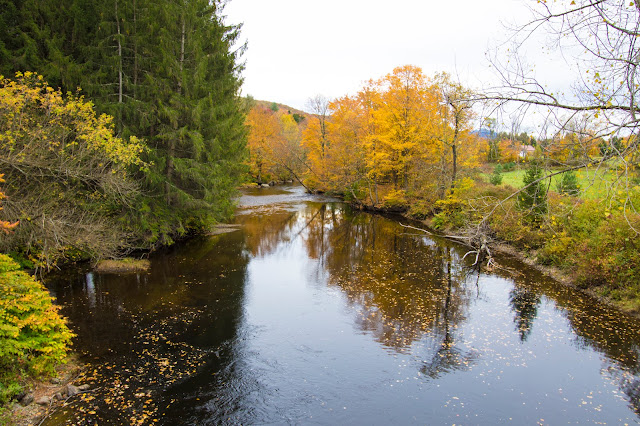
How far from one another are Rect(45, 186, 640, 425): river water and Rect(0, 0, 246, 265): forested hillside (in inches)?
94.3

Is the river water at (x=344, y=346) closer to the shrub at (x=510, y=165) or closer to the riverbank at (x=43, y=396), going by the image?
the riverbank at (x=43, y=396)

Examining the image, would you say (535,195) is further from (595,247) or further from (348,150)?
(348,150)

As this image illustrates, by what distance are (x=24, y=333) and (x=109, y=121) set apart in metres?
9.32

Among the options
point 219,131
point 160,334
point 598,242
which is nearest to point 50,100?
point 160,334

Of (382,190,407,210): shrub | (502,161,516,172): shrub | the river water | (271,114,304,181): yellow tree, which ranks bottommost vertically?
the river water

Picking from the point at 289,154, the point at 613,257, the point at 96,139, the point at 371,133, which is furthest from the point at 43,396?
the point at 289,154

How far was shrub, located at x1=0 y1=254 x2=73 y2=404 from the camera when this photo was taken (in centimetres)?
654

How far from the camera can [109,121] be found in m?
14.3

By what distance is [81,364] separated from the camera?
27.1 feet

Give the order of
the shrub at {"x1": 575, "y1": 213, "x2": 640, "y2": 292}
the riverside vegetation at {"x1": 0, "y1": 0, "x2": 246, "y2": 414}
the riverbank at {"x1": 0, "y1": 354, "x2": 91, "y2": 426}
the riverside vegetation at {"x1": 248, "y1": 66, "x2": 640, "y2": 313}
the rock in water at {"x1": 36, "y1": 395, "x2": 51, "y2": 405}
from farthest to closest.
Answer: the shrub at {"x1": 575, "y1": 213, "x2": 640, "y2": 292}, the riverside vegetation at {"x1": 0, "y1": 0, "x2": 246, "y2": 414}, the rock in water at {"x1": 36, "y1": 395, "x2": 51, "y2": 405}, the riverbank at {"x1": 0, "y1": 354, "x2": 91, "y2": 426}, the riverside vegetation at {"x1": 248, "y1": 66, "x2": 640, "y2": 313}

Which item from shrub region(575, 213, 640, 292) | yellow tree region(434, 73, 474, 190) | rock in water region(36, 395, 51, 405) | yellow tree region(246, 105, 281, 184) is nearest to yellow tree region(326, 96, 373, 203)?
yellow tree region(434, 73, 474, 190)

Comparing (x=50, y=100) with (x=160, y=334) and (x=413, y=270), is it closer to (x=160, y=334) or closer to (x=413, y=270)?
(x=160, y=334)

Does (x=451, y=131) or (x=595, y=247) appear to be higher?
(x=451, y=131)

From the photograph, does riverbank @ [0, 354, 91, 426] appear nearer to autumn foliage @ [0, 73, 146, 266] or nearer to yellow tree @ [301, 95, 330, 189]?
autumn foliage @ [0, 73, 146, 266]
